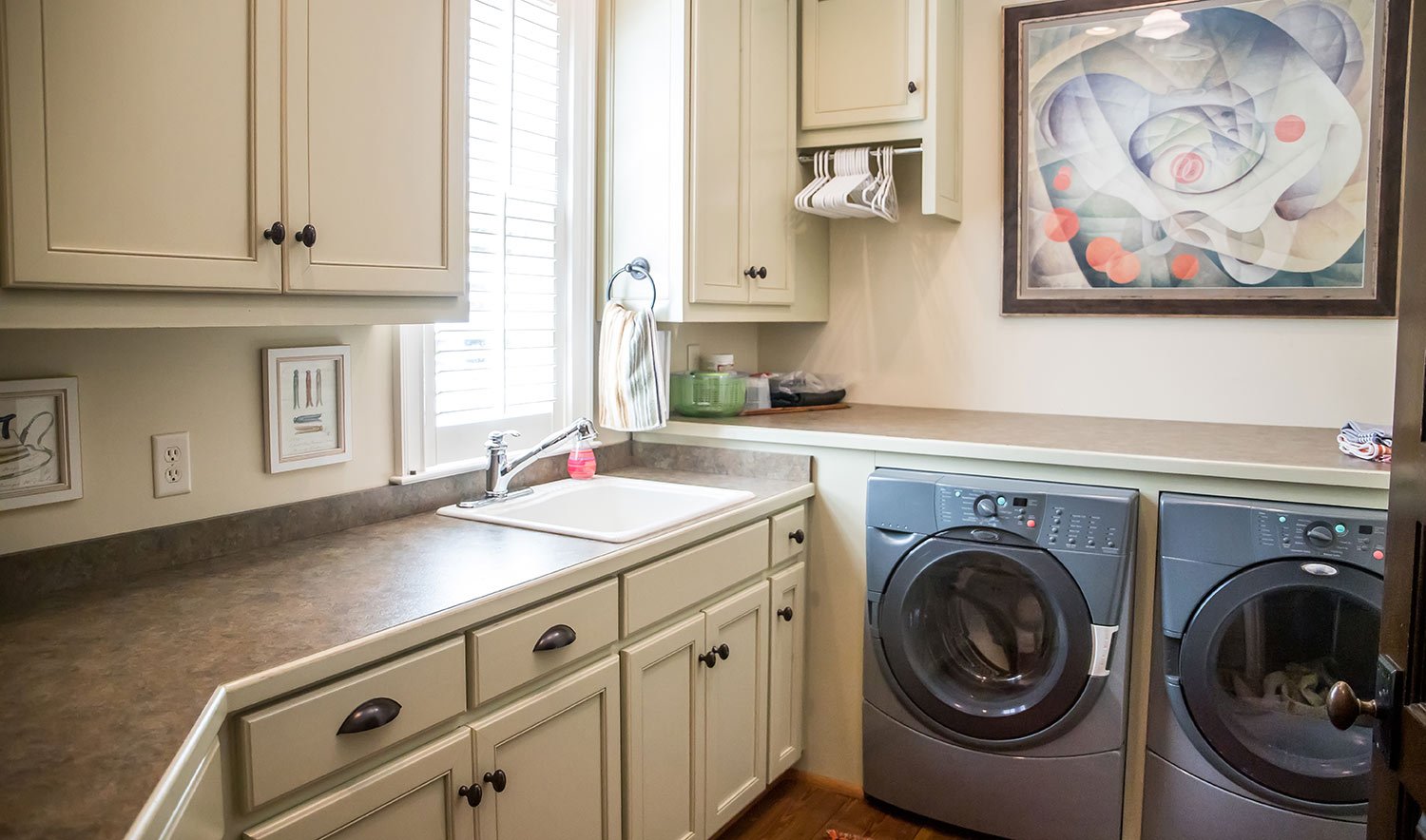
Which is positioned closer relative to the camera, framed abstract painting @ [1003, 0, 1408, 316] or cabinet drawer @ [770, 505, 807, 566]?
cabinet drawer @ [770, 505, 807, 566]

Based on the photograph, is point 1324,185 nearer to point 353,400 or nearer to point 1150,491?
point 1150,491

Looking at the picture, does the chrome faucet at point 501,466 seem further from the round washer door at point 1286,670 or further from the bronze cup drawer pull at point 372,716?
the round washer door at point 1286,670

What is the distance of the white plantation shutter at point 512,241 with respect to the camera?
247 centimetres

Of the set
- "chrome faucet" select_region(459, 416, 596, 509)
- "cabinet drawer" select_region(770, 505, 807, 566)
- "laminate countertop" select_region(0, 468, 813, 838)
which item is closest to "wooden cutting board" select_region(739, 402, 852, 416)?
"cabinet drawer" select_region(770, 505, 807, 566)

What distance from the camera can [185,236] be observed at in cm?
155

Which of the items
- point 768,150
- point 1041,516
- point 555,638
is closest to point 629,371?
point 768,150

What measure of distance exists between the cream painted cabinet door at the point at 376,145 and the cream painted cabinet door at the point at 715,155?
2.95 ft

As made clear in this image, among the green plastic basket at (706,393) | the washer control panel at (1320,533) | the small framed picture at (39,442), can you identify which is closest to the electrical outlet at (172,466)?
the small framed picture at (39,442)

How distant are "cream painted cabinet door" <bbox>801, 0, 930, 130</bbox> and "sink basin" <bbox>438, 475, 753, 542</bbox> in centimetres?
130

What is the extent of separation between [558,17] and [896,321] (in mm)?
1505

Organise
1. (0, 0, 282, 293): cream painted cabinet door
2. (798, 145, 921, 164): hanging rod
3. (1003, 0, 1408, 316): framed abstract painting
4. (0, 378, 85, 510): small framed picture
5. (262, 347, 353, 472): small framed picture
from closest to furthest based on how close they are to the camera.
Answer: (0, 0, 282, 293): cream painted cabinet door → (0, 378, 85, 510): small framed picture → (262, 347, 353, 472): small framed picture → (1003, 0, 1408, 316): framed abstract painting → (798, 145, 921, 164): hanging rod

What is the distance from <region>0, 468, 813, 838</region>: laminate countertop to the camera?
1.12 metres

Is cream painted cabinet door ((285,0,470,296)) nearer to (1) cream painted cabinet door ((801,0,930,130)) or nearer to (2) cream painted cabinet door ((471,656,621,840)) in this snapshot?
(2) cream painted cabinet door ((471,656,621,840))

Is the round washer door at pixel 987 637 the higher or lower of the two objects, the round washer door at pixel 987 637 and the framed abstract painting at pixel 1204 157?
the lower
